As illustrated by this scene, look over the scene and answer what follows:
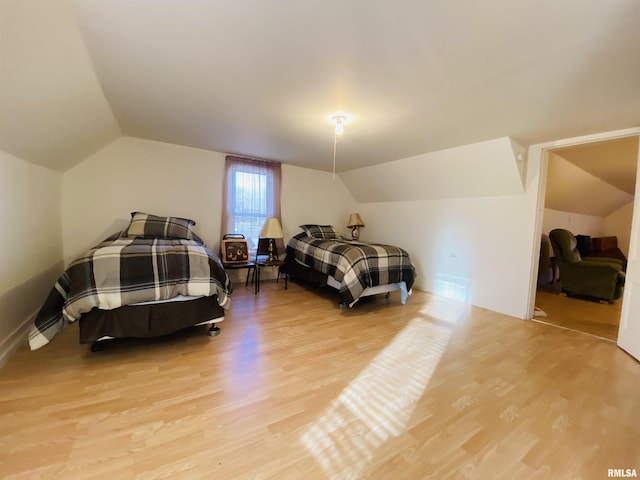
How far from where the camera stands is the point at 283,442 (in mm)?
1264

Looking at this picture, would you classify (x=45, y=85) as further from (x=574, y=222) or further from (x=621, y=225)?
(x=621, y=225)

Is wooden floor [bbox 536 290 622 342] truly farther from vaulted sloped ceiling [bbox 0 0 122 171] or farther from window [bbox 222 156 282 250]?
vaulted sloped ceiling [bbox 0 0 122 171]

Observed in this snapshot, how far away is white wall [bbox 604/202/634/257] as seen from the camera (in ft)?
18.1

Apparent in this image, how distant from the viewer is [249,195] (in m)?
4.16

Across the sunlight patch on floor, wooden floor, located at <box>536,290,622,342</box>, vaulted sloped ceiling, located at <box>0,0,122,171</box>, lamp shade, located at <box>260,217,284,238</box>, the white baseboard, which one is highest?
vaulted sloped ceiling, located at <box>0,0,122,171</box>

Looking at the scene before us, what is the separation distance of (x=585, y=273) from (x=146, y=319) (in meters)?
5.54

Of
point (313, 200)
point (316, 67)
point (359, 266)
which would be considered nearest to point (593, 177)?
point (359, 266)

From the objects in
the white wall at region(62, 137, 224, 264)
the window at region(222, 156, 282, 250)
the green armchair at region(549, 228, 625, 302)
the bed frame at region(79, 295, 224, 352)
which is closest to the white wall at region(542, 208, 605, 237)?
the green armchair at region(549, 228, 625, 302)

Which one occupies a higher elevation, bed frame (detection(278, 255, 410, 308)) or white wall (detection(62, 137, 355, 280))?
white wall (detection(62, 137, 355, 280))

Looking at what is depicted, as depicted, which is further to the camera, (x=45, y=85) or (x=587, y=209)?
(x=587, y=209)

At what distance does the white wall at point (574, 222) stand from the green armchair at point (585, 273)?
544 mm

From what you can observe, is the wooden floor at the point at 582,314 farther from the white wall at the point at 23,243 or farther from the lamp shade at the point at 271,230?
the white wall at the point at 23,243

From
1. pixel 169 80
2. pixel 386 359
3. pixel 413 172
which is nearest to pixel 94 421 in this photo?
pixel 386 359

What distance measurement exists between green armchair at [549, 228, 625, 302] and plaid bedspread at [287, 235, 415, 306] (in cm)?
262
